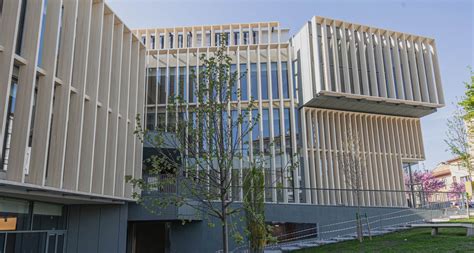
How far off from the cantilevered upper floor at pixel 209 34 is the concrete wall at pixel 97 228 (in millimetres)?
17124

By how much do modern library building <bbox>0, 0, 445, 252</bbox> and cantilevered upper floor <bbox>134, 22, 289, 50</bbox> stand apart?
0.41ft

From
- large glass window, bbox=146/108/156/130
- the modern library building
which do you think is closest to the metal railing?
the modern library building

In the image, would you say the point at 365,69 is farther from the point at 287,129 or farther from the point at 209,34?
the point at 209,34

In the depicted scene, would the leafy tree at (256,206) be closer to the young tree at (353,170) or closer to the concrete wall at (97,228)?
the young tree at (353,170)

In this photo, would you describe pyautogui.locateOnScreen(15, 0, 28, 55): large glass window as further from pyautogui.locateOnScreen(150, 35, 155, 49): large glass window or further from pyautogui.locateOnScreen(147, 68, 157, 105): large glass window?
pyautogui.locateOnScreen(150, 35, 155, 49): large glass window

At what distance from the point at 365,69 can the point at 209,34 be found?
1423 centimetres

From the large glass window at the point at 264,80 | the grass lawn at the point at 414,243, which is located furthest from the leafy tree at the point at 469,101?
the large glass window at the point at 264,80

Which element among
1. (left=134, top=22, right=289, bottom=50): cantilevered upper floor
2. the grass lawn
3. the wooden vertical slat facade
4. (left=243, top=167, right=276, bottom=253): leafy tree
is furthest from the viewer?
(left=134, top=22, right=289, bottom=50): cantilevered upper floor

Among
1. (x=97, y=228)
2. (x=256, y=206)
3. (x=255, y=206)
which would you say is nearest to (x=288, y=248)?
(x=256, y=206)

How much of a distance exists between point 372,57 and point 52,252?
23381 millimetres

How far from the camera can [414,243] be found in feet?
50.8

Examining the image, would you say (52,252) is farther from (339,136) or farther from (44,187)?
(339,136)

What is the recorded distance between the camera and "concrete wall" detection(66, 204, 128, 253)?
1967 cm

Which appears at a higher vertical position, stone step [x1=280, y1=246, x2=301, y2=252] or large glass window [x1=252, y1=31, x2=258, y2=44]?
large glass window [x1=252, y1=31, x2=258, y2=44]
